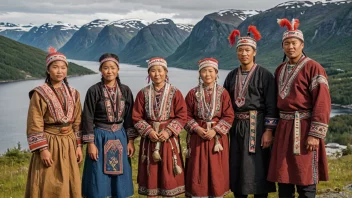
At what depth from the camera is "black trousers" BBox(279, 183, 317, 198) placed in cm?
473

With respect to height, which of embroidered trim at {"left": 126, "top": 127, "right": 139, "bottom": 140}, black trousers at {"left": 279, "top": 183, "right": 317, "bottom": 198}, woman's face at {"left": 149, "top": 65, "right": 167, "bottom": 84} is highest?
woman's face at {"left": 149, "top": 65, "right": 167, "bottom": 84}

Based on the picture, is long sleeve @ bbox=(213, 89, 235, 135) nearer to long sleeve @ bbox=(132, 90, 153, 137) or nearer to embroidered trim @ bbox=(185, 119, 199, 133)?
embroidered trim @ bbox=(185, 119, 199, 133)

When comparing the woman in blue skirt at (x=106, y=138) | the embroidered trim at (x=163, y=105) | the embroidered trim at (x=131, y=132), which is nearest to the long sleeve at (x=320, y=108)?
the embroidered trim at (x=163, y=105)

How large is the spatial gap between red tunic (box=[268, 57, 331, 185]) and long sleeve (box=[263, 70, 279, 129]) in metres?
0.11

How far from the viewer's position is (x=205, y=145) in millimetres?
4930

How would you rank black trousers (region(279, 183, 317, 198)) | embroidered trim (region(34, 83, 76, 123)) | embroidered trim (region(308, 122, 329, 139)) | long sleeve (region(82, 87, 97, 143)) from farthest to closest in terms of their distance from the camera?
1. long sleeve (region(82, 87, 97, 143))
2. black trousers (region(279, 183, 317, 198))
3. embroidered trim (region(34, 83, 76, 123))
4. embroidered trim (region(308, 122, 329, 139))

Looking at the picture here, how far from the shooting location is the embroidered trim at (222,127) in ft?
16.0

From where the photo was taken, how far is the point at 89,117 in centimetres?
487

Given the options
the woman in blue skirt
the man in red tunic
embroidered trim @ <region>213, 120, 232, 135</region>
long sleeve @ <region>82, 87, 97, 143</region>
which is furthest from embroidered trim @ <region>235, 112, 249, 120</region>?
long sleeve @ <region>82, 87, 97, 143</region>

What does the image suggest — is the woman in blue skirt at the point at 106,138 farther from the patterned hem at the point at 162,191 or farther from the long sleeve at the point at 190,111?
the long sleeve at the point at 190,111

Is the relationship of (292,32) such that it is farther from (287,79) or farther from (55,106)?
(55,106)

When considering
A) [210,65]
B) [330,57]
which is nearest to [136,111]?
[210,65]

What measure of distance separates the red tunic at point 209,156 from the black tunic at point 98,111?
76 centimetres

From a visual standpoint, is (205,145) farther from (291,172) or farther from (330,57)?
(330,57)
